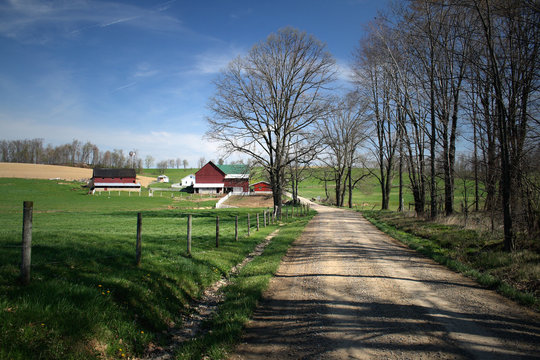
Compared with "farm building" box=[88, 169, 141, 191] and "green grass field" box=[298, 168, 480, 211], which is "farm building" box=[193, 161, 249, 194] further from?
"green grass field" box=[298, 168, 480, 211]

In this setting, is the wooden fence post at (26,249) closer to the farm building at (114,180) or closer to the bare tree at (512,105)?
the bare tree at (512,105)

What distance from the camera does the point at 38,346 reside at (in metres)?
3.52

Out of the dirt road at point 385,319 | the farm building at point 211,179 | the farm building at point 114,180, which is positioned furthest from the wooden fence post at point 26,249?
the farm building at point 114,180

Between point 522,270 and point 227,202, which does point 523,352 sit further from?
point 227,202

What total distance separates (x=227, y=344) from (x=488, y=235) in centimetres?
1100

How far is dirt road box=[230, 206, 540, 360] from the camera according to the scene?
393cm

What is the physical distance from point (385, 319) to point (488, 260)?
5.66m

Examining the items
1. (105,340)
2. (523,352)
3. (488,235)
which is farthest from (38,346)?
(488,235)

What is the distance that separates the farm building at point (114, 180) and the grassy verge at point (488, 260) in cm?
8552

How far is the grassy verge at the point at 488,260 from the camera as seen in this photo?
6383mm

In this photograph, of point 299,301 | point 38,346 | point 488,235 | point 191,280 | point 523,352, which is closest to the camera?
point 38,346

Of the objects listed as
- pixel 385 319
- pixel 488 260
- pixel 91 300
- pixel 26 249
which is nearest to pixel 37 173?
pixel 26 249

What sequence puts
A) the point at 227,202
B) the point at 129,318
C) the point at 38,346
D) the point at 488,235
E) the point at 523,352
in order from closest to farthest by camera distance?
1. the point at 38,346
2. the point at 523,352
3. the point at 129,318
4. the point at 488,235
5. the point at 227,202

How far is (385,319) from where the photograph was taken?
4.86 metres
